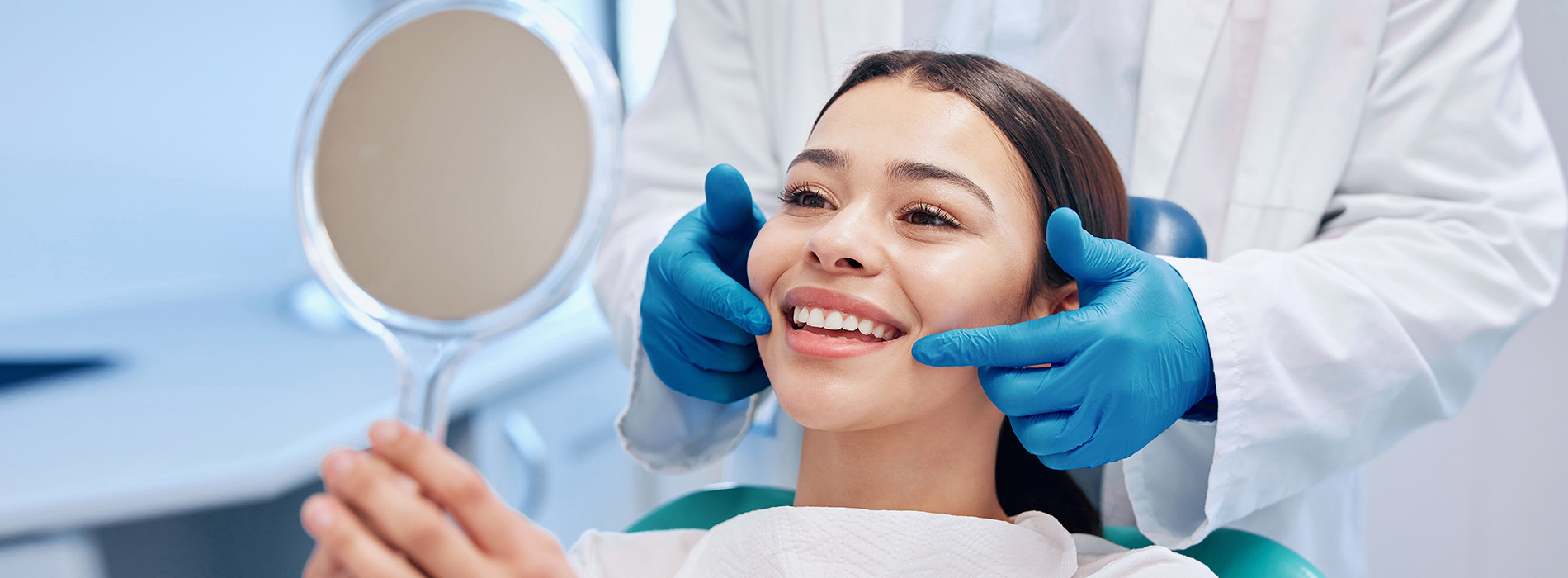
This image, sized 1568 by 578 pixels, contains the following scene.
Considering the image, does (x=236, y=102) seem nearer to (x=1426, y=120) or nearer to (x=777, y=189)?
(x=777, y=189)

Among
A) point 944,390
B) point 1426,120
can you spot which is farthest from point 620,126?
point 1426,120

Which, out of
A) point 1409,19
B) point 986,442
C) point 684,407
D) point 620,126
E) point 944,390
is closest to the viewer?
point 620,126

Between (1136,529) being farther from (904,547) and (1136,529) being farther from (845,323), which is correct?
(845,323)

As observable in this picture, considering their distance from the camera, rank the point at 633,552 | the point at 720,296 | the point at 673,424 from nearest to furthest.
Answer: the point at 720,296 → the point at 633,552 → the point at 673,424

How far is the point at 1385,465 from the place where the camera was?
2021 millimetres

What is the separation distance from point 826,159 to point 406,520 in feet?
2.28

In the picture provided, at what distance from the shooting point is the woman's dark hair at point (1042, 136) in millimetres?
1189

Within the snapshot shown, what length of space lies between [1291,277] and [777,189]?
2.80 ft

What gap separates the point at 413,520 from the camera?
0.64 meters

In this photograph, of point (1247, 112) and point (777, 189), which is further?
point (777, 189)

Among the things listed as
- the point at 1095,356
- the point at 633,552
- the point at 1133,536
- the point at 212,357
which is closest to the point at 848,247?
the point at 1095,356

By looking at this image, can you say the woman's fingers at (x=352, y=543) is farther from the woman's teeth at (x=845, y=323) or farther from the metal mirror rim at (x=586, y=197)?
the woman's teeth at (x=845, y=323)

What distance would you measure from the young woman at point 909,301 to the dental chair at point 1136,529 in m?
0.05

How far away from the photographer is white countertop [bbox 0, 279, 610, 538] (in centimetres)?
135
